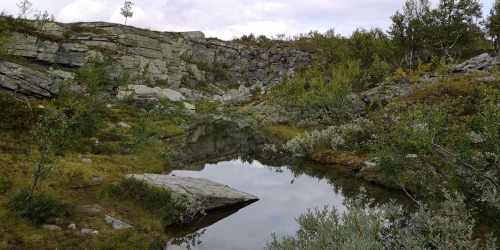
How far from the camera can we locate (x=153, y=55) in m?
91.1

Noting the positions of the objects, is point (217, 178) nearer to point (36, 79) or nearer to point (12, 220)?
point (12, 220)

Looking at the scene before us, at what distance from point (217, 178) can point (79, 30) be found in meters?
77.1

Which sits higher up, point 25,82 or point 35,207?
point 25,82

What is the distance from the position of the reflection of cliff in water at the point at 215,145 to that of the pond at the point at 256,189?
0.10 m

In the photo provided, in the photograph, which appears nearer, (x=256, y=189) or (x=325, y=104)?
(x=256, y=189)

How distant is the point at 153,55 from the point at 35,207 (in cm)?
8200

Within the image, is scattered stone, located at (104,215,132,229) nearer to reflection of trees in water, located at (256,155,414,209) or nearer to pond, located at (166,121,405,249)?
pond, located at (166,121,405,249)

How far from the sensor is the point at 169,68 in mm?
90938

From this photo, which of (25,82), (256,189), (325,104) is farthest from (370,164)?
(25,82)

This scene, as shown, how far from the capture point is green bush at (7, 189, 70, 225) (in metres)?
13.3

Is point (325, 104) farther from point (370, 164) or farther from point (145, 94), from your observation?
point (145, 94)

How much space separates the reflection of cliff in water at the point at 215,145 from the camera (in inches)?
1252

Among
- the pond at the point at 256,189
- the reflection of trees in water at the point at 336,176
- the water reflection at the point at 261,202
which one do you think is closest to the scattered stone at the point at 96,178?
the pond at the point at 256,189

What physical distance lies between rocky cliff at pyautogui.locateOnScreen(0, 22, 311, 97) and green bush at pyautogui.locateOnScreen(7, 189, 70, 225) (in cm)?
1873
